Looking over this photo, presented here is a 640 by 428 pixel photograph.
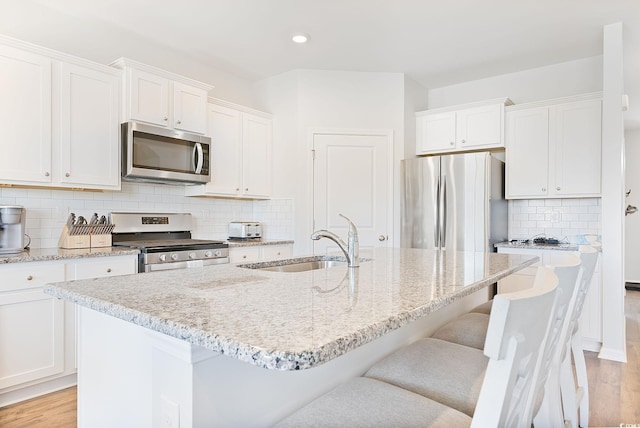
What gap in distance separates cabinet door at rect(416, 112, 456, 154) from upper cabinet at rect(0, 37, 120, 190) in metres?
3.00

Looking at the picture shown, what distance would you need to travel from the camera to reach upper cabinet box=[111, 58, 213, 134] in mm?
3076

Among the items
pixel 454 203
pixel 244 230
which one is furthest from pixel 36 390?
pixel 454 203

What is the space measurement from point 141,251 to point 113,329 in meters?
1.91

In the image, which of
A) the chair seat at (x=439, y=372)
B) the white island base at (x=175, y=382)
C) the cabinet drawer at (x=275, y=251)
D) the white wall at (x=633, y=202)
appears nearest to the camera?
the white island base at (x=175, y=382)

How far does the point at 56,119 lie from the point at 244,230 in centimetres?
191

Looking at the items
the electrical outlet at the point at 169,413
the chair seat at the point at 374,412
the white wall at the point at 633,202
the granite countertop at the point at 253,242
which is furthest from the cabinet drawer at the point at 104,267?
the white wall at the point at 633,202

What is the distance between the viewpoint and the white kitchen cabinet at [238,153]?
3861mm

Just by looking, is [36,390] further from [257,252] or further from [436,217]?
[436,217]

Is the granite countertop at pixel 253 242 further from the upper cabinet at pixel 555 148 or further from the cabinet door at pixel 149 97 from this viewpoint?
the upper cabinet at pixel 555 148

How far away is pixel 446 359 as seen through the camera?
1353 millimetres

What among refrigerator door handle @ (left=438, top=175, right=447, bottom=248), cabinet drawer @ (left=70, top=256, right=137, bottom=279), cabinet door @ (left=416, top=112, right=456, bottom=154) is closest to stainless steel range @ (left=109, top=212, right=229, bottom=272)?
cabinet drawer @ (left=70, top=256, right=137, bottom=279)

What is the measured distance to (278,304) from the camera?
88 centimetres

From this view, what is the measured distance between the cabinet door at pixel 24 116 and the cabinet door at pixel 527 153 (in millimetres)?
3867

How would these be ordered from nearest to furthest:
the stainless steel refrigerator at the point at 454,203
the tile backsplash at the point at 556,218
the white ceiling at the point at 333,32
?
the white ceiling at the point at 333,32, the stainless steel refrigerator at the point at 454,203, the tile backsplash at the point at 556,218
